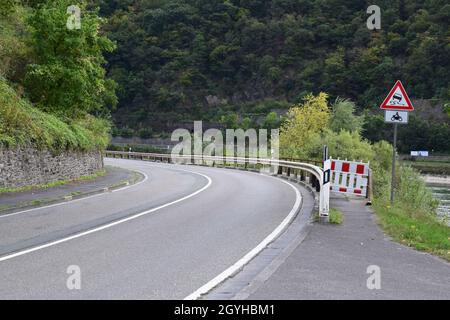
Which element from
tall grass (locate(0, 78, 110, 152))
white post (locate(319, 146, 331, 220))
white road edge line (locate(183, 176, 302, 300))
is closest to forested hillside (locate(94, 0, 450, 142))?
tall grass (locate(0, 78, 110, 152))

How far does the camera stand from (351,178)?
17.2 m

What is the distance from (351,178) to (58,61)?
1491 cm

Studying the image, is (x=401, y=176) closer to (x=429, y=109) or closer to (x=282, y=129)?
(x=282, y=129)

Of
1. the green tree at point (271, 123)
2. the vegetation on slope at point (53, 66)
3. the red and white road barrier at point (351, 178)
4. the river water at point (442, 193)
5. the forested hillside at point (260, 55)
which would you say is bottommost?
the river water at point (442, 193)

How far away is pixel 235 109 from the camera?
116 metres

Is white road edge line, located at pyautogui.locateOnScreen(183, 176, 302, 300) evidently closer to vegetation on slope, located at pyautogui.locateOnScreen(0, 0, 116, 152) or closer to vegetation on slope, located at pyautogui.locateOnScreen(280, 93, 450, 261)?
vegetation on slope, located at pyautogui.locateOnScreen(280, 93, 450, 261)

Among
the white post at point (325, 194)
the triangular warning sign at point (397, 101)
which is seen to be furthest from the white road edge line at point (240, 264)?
the triangular warning sign at point (397, 101)

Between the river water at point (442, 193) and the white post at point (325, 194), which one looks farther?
the river water at point (442, 193)

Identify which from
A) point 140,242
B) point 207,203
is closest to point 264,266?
point 140,242

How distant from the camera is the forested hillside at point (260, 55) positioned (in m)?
109

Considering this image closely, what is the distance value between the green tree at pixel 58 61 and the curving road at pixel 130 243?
9.60 meters

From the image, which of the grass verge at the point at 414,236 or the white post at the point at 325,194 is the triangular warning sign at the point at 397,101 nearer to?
the grass verge at the point at 414,236
